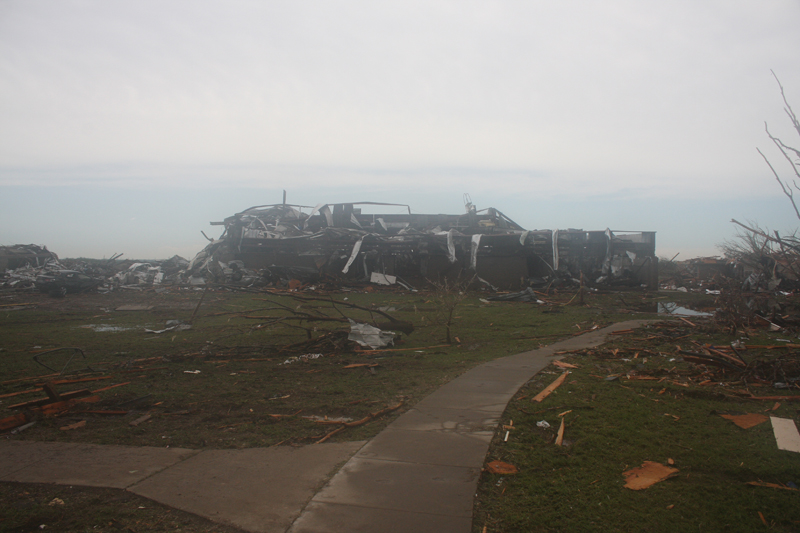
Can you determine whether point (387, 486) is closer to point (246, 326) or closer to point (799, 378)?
point (799, 378)

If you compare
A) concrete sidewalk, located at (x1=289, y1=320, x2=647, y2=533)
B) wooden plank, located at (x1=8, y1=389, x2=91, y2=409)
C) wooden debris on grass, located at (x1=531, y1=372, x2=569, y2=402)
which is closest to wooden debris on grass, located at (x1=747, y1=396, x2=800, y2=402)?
wooden debris on grass, located at (x1=531, y1=372, x2=569, y2=402)

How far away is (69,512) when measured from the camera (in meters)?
2.80

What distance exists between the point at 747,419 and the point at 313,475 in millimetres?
3841

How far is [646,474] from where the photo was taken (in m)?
3.23

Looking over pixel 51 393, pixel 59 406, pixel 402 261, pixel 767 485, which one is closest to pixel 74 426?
pixel 59 406

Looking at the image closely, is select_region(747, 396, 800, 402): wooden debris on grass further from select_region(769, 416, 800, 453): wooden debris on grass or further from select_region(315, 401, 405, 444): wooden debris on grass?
select_region(315, 401, 405, 444): wooden debris on grass

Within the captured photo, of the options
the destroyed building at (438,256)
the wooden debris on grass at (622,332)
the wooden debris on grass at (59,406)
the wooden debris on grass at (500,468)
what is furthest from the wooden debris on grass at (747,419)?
the destroyed building at (438,256)

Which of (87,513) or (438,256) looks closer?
(87,513)

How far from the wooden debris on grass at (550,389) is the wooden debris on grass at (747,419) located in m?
1.55

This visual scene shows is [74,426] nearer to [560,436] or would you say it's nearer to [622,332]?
[560,436]

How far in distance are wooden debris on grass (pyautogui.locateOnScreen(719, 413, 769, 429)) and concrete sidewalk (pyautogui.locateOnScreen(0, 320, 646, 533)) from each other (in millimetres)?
2093

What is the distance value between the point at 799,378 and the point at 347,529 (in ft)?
18.3

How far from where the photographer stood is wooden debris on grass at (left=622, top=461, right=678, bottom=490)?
3.10 m

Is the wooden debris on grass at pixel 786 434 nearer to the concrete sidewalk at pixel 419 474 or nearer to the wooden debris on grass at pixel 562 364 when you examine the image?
the concrete sidewalk at pixel 419 474
